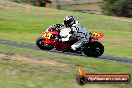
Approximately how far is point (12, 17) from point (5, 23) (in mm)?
4089

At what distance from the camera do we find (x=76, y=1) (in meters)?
76.1

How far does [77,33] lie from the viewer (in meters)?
21.4

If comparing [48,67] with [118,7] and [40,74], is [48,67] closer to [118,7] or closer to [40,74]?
[40,74]

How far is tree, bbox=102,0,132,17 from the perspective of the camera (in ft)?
184

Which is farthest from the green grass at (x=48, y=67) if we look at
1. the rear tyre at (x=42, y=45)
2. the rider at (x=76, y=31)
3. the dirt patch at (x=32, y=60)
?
the rider at (x=76, y=31)

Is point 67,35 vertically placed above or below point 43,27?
above

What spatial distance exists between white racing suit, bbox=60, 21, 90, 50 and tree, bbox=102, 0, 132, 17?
35.4 metres

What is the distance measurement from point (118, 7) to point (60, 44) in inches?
1406

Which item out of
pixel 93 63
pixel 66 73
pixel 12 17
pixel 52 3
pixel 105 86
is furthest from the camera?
pixel 52 3

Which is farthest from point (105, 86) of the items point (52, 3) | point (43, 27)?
point (52, 3)

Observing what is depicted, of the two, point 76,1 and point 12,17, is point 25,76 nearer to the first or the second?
point 12,17

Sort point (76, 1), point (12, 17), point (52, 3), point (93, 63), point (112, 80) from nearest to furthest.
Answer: point (112, 80) → point (93, 63) → point (12, 17) → point (52, 3) → point (76, 1)

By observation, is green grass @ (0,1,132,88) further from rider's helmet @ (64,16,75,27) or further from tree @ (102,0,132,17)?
tree @ (102,0,132,17)

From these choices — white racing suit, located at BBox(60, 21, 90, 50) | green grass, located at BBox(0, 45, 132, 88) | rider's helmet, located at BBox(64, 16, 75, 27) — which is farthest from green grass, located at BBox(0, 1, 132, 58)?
green grass, located at BBox(0, 45, 132, 88)
